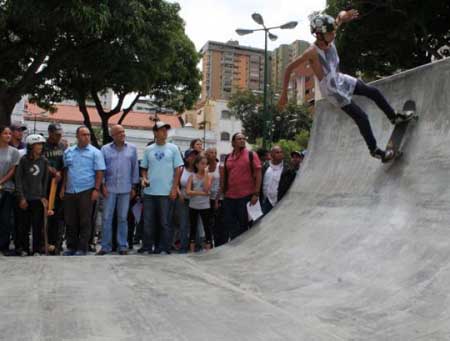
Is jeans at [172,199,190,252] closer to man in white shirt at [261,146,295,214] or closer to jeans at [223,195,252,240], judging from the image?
jeans at [223,195,252,240]

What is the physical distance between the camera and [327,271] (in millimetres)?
3805

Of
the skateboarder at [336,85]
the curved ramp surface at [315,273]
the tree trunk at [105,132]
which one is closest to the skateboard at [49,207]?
the curved ramp surface at [315,273]

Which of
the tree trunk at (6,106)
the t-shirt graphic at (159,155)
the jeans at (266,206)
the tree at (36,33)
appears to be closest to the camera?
the t-shirt graphic at (159,155)

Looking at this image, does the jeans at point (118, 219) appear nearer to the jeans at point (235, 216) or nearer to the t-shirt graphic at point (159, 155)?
the t-shirt graphic at point (159, 155)

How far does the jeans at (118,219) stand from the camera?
19.6 ft

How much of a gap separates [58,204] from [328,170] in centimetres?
337

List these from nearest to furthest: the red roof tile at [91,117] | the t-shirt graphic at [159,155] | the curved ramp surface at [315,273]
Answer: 1. the curved ramp surface at [315,273]
2. the t-shirt graphic at [159,155]
3. the red roof tile at [91,117]

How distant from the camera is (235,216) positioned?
21.3ft

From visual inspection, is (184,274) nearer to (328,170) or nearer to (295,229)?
(295,229)

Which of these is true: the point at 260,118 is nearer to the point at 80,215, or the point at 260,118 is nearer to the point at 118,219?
the point at 118,219

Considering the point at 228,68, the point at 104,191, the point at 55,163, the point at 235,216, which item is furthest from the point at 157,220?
the point at 228,68

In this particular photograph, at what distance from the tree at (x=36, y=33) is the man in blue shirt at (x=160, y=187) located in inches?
229

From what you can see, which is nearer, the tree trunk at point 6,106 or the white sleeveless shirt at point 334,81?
the white sleeveless shirt at point 334,81

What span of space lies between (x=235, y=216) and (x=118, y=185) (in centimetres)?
154
